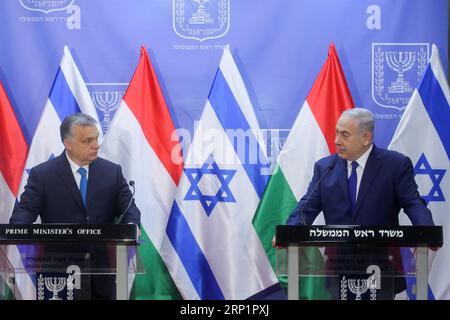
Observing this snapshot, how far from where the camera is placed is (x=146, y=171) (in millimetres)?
6012

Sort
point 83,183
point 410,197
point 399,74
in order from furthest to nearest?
point 399,74 < point 83,183 < point 410,197

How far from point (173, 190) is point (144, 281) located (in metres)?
0.69

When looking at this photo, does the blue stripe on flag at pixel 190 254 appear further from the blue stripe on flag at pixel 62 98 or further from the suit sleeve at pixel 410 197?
the suit sleeve at pixel 410 197

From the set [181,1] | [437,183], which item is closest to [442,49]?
[437,183]

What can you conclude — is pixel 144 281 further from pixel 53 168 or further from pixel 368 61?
pixel 368 61

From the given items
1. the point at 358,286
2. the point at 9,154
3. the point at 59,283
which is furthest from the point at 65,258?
the point at 9,154

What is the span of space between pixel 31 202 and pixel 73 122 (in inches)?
24.1

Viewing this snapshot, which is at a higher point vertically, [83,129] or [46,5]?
[46,5]

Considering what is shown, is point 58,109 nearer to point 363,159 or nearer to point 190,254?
point 190,254

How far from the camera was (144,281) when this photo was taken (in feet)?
19.7

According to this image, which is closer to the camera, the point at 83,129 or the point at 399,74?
the point at 83,129

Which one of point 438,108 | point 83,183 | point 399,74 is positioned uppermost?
point 399,74

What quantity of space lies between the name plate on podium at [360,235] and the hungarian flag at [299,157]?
6.38 feet

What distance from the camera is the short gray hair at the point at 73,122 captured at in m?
5.63
